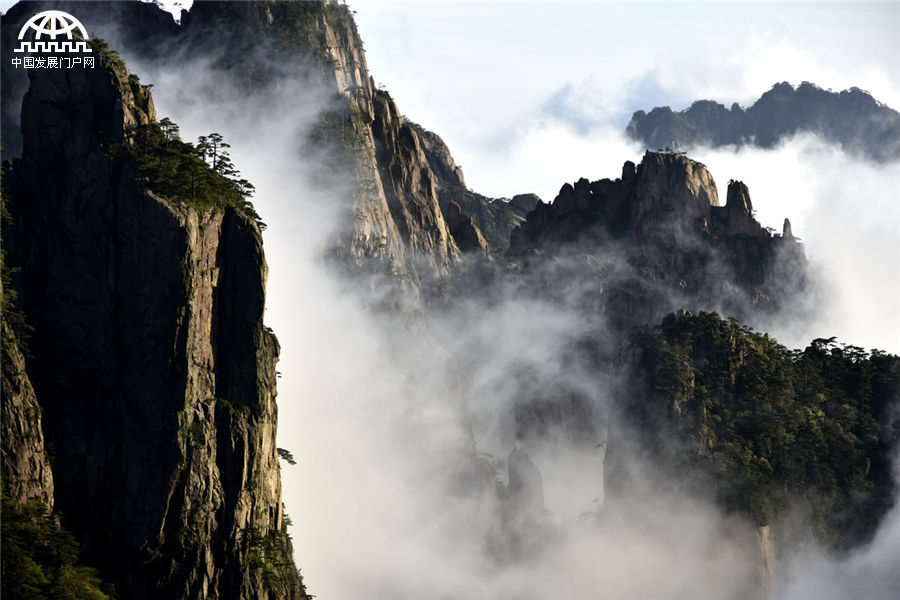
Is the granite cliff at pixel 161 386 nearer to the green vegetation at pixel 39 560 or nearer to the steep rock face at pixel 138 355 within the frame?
the steep rock face at pixel 138 355

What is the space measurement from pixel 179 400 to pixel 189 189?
18.5 meters

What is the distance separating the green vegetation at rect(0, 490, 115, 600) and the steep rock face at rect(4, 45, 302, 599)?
4.49 metres

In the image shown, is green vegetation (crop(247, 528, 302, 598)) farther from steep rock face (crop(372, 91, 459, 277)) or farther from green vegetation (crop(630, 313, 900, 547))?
steep rock face (crop(372, 91, 459, 277))

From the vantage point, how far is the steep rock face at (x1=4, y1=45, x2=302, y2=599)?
296ft

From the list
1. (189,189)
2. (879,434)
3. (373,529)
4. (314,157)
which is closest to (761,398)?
(879,434)

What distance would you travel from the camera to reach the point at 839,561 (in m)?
148

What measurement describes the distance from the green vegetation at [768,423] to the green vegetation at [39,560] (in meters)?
82.5

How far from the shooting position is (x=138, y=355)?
91875mm

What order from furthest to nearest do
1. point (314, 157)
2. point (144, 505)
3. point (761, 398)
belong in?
point (314, 157), point (761, 398), point (144, 505)

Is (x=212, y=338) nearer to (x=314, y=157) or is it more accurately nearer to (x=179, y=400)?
(x=179, y=400)

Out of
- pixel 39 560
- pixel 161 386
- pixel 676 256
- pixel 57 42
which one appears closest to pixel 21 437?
pixel 39 560

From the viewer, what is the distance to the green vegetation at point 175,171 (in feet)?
312

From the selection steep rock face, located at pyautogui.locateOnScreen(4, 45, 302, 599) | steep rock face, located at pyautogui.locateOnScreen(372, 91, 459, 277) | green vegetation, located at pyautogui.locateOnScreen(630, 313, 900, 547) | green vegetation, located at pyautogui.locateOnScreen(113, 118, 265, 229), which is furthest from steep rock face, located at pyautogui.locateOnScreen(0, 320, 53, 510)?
steep rock face, located at pyautogui.locateOnScreen(372, 91, 459, 277)

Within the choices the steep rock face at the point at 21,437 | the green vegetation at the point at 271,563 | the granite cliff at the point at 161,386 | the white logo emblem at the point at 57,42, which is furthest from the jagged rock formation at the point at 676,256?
the steep rock face at the point at 21,437
